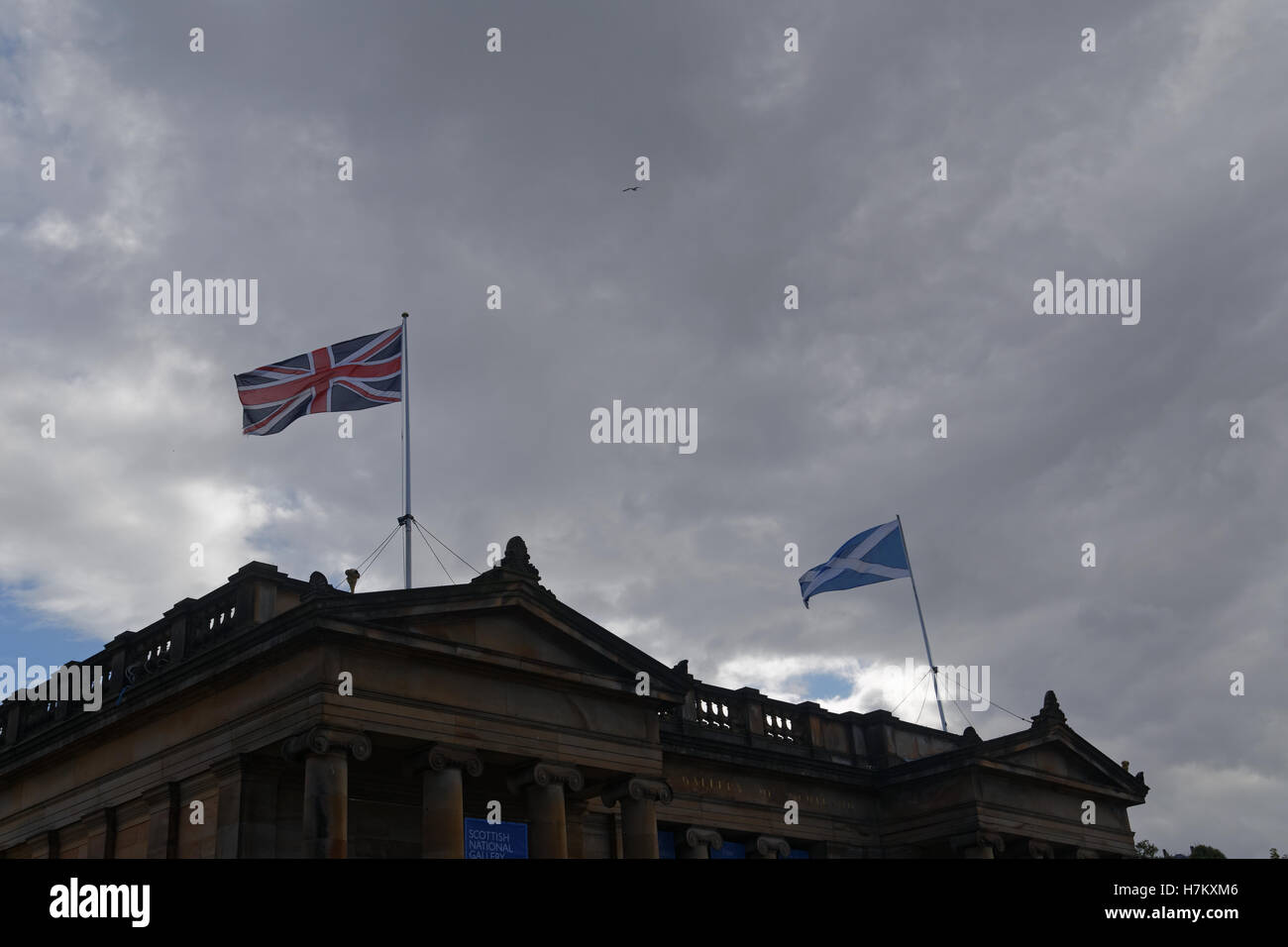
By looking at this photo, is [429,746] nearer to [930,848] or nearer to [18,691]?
[18,691]

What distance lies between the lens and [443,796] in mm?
27969

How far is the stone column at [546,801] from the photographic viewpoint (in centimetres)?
2959

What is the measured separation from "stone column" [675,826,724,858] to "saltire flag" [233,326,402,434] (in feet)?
47.4

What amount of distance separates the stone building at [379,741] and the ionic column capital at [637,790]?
1.9 inches

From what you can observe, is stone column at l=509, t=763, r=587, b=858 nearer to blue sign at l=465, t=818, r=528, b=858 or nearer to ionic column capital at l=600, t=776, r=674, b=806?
blue sign at l=465, t=818, r=528, b=858

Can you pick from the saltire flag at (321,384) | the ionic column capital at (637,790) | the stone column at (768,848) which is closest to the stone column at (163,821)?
the saltire flag at (321,384)

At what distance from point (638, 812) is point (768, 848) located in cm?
804

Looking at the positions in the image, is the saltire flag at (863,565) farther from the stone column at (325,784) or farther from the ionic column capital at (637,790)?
the stone column at (325,784)

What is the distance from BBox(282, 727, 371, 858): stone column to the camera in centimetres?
2547

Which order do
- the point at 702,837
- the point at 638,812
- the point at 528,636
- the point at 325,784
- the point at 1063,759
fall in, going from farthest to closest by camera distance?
the point at 1063,759
the point at 702,837
the point at 638,812
the point at 528,636
the point at 325,784

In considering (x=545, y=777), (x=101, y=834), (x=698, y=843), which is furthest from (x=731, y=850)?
(x=101, y=834)

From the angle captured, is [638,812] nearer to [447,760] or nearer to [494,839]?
[494,839]
